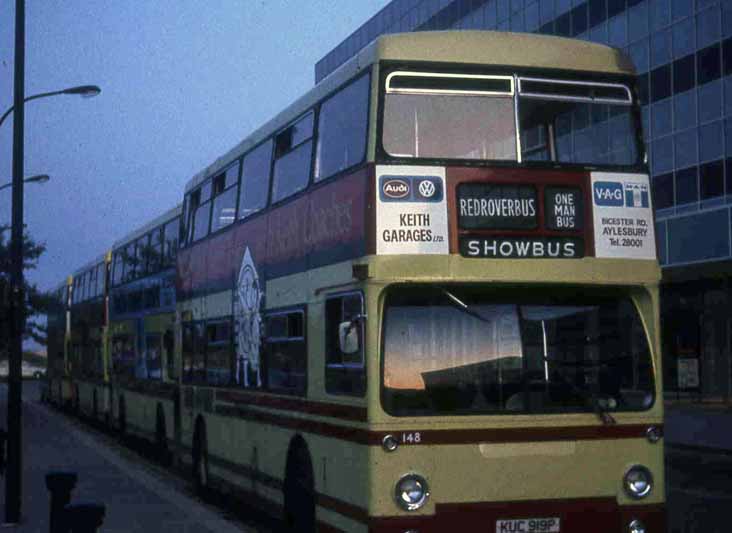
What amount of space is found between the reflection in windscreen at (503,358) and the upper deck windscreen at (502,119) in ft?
3.69

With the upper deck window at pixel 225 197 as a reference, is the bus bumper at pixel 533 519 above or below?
below

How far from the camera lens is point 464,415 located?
31.7 ft

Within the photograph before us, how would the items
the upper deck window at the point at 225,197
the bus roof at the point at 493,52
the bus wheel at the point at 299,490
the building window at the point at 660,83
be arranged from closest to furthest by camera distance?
the bus roof at the point at 493,52 → the bus wheel at the point at 299,490 → the upper deck window at the point at 225,197 → the building window at the point at 660,83

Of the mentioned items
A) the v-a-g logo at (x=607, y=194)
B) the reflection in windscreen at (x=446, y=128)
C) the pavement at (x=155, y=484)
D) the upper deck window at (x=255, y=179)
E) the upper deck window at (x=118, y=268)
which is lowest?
the pavement at (x=155, y=484)

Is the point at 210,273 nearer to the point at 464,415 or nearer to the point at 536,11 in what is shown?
the point at 464,415

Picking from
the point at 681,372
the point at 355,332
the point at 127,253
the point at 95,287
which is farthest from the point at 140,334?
the point at 681,372

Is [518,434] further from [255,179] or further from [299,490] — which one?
[255,179]

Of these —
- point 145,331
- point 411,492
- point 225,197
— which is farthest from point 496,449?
point 145,331

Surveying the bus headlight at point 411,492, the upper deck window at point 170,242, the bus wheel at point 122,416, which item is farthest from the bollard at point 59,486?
the bus wheel at point 122,416

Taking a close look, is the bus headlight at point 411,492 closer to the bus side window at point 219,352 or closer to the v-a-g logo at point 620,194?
the v-a-g logo at point 620,194

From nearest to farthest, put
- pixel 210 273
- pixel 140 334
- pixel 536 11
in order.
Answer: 1. pixel 210 273
2. pixel 140 334
3. pixel 536 11

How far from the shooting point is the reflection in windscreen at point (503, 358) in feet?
31.7

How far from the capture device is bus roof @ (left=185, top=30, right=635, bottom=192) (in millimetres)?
10219

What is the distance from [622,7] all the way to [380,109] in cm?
3769
